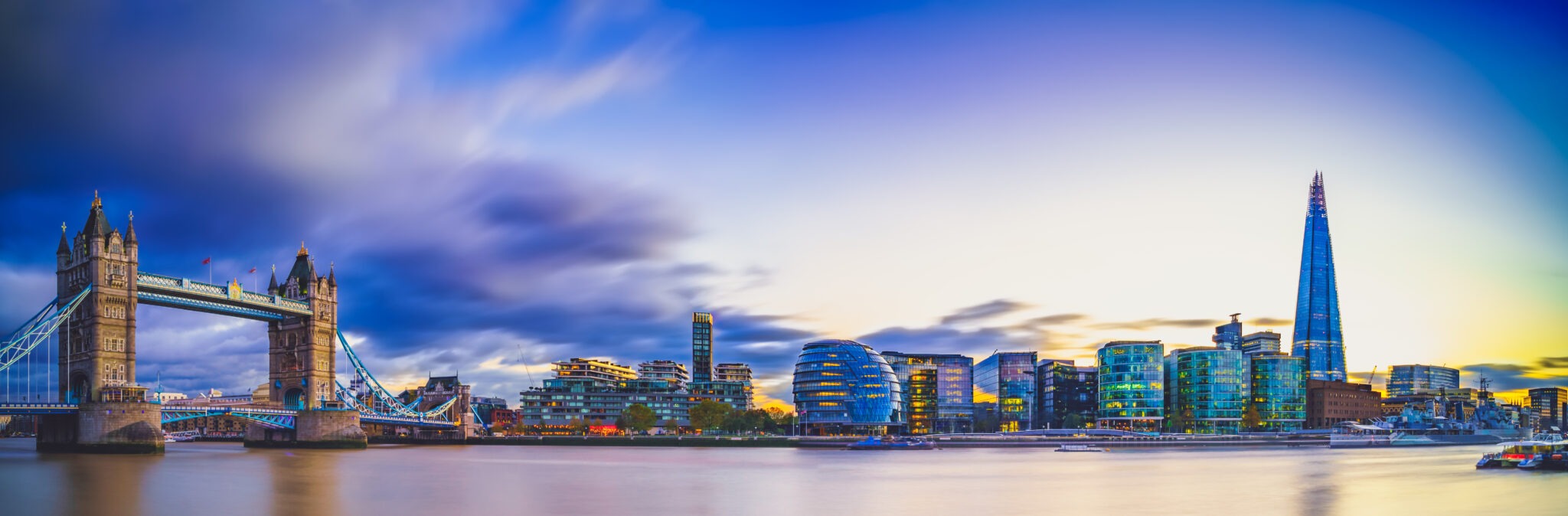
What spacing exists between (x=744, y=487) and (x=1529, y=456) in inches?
2536

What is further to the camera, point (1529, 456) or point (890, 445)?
point (890, 445)

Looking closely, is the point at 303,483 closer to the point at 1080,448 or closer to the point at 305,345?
the point at 305,345

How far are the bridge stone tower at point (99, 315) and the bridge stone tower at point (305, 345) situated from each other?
30097 mm

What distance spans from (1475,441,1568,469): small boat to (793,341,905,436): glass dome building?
354 ft

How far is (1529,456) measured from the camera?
82.2 metres

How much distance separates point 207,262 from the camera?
4146 inches

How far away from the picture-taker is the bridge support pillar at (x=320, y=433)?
4496 inches

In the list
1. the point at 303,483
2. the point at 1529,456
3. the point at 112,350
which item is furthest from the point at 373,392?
the point at 1529,456

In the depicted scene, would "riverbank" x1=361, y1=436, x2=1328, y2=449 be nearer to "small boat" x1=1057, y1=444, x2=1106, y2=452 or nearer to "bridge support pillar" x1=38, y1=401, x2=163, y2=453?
"small boat" x1=1057, y1=444, x2=1106, y2=452

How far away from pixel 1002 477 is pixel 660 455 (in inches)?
1951

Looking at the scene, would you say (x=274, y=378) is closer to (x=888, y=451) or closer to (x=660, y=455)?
(x=660, y=455)

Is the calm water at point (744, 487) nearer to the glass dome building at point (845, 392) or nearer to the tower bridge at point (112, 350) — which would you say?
the tower bridge at point (112, 350)

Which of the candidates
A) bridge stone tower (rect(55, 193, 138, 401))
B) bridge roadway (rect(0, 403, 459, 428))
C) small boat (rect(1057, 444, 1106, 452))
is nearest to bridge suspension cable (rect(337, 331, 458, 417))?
bridge roadway (rect(0, 403, 459, 428))

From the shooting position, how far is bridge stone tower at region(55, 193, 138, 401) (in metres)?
87.6
